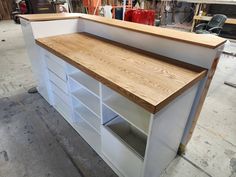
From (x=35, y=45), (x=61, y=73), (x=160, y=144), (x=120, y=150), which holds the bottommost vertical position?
(x=120, y=150)

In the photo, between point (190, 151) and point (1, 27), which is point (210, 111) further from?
point (1, 27)

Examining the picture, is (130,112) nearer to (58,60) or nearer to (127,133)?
(127,133)

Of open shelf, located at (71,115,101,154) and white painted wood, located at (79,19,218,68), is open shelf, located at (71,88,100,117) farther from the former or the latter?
white painted wood, located at (79,19,218,68)

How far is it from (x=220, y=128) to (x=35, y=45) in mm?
2350

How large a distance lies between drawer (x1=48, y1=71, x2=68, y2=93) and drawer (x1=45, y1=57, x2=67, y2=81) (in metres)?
0.05

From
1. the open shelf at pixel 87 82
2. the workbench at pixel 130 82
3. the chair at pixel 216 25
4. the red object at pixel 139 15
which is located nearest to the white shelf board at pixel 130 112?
the workbench at pixel 130 82

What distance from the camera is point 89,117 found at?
1.74 m

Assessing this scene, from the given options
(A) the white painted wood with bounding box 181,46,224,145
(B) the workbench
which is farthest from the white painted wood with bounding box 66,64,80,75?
(A) the white painted wood with bounding box 181,46,224,145

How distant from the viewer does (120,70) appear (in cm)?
119

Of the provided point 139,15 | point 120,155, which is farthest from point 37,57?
point 139,15

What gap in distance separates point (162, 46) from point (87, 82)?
72 cm

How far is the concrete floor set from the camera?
151 cm

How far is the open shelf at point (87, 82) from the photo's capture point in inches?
56.4

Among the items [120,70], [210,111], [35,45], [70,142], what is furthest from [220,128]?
[35,45]
